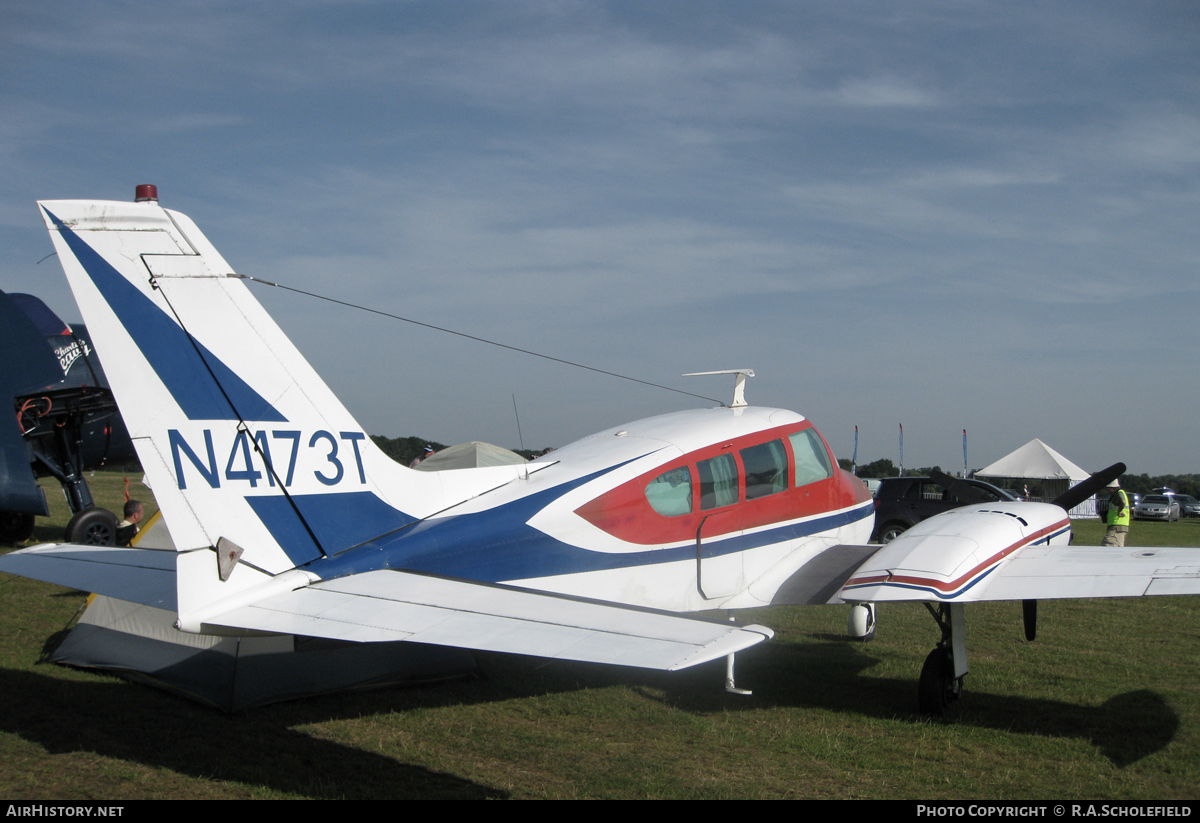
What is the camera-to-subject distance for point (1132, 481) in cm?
7231

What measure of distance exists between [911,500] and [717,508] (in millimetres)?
14022

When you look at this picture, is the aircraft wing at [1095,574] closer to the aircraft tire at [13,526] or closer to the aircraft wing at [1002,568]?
the aircraft wing at [1002,568]

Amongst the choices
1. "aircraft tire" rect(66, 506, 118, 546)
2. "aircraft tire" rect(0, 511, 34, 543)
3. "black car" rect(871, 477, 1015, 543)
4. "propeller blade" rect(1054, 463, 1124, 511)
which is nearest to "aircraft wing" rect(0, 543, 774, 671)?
"propeller blade" rect(1054, 463, 1124, 511)

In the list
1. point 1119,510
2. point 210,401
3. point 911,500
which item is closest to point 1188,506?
point 1119,510

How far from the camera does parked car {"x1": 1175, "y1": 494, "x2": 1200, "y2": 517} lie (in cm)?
4541

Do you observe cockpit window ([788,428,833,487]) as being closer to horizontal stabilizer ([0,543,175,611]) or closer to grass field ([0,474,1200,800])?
grass field ([0,474,1200,800])

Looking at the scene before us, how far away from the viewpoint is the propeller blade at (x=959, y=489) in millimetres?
17423

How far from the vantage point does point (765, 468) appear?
729 cm

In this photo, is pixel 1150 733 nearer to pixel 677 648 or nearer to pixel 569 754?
pixel 569 754

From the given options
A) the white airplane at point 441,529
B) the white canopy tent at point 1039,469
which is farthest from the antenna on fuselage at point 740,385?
the white canopy tent at point 1039,469

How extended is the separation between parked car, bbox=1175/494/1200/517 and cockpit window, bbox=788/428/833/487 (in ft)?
156

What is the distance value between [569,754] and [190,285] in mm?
3787

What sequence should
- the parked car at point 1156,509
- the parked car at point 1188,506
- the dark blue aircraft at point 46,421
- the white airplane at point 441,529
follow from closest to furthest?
the white airplane at point 441,529, the dark blue aircraft at point 46,421, the parked car at point 1156,509, the parked car at point 1188,506

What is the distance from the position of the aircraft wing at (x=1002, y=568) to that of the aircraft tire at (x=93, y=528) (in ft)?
41.0
